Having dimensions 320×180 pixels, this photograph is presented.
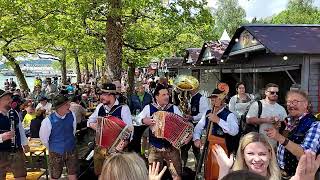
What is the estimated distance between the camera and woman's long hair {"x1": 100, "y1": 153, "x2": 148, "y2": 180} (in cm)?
234

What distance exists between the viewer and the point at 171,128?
572 centimetres

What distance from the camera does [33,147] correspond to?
7.48 meters

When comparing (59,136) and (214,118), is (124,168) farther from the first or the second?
(59,136)

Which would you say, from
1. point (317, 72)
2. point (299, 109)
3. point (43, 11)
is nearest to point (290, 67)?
point (317, 72)

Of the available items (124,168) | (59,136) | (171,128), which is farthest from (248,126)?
(124,168)

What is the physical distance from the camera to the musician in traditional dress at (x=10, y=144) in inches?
227

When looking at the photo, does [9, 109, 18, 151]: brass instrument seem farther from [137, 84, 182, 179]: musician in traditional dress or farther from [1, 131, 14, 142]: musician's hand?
[137, 84, 182, 179]: musician in traditional dress

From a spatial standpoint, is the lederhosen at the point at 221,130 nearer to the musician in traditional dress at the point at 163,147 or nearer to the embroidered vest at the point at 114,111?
the musician in traditional dress at the point at 163,147

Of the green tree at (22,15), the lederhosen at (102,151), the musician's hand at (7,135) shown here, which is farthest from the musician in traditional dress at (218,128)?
the green tree at (22,15)

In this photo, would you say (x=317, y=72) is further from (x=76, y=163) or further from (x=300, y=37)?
(x=76, y=163)

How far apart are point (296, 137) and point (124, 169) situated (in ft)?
7.53

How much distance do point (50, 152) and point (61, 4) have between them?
22.2 feet

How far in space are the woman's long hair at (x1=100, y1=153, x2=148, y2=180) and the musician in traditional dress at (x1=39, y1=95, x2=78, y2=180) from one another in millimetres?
3682

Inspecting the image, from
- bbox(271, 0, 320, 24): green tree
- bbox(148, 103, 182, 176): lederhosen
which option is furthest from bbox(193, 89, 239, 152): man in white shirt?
bbox(271, 0, 320, 24): green tree
